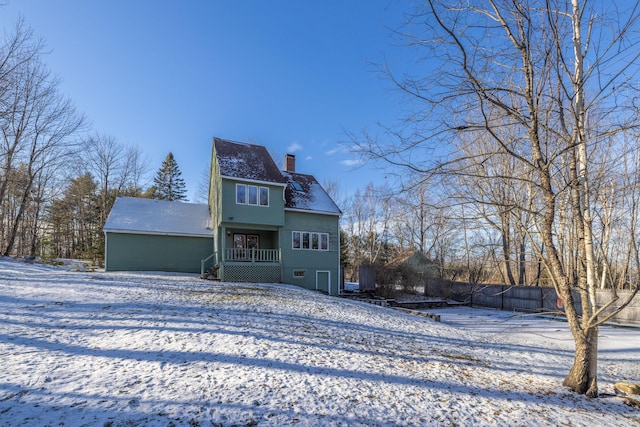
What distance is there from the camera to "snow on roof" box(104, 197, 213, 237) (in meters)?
18.2

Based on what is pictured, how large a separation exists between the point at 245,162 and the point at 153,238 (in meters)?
7.09

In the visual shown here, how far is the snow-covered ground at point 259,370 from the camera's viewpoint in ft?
11.7

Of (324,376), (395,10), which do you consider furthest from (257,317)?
(395,10)

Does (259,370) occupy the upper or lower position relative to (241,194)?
lower

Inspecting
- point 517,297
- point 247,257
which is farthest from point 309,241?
point 517,297

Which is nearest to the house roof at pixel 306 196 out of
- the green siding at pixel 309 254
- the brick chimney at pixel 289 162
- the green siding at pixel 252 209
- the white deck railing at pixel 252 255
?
the green siding at pixel 309 254

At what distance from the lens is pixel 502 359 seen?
6844 millimetres

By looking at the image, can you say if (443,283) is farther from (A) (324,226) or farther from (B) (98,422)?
(B) (98,422)

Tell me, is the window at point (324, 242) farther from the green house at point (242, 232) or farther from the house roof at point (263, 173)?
the house roof at point (263, 173)

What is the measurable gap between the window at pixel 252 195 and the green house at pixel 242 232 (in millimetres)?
51

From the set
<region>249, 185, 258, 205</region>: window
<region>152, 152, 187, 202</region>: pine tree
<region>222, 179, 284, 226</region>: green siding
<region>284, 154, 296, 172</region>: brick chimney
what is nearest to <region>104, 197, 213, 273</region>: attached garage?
<region>222, 179, 284, 226</region>: green siding

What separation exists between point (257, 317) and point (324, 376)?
333 centimetres

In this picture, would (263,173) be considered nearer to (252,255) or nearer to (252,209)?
(252,209)

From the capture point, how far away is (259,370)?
4.65 metres
